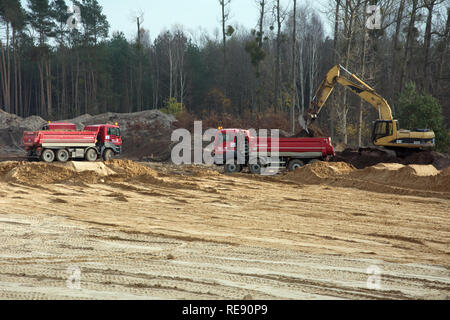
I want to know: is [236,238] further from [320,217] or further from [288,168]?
[288,168]

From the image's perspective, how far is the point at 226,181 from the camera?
52.4 feet

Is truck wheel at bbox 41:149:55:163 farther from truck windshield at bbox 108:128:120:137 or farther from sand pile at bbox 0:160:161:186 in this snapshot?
sand pile at bbox 0:160:161:186

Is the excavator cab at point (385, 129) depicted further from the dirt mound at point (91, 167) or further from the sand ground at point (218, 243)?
the dirt mound at point (91, 167)

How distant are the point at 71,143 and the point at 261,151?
11.0 meters

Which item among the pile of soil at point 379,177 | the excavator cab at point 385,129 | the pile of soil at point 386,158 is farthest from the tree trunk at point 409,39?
the pile of soil at point 379,177

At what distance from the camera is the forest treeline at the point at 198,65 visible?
128 ft

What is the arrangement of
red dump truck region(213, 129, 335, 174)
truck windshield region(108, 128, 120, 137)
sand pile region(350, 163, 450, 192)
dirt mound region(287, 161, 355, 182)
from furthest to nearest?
1. truck windshield region(108, 128, 120, 137)
2. red dump truck region(213, 129, 335, 174)
3. dirt mound region(287, 161, 355, 182)
4. sand pile region(350, 163, 450, 192)

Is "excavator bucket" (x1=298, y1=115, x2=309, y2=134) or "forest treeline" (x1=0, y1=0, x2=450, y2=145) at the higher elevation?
"forest treeline" (x1=0, y1=0, x2=450, y2=145)

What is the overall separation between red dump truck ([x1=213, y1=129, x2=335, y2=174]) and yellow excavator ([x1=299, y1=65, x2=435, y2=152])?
1.79 m

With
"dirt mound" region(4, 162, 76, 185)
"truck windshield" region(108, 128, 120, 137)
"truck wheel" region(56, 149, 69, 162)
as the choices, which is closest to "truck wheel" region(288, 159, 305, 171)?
"dirt mound" region(4, 162, 76, 185)

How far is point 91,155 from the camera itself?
79.2 ft

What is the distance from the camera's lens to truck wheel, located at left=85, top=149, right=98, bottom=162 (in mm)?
23969

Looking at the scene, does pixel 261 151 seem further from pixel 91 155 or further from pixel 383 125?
pixel 91 155

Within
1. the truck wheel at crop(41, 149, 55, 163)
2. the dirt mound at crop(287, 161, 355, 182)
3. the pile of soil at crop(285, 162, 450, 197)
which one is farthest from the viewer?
the truck wheel at crop(41, 149, 55, 163)
